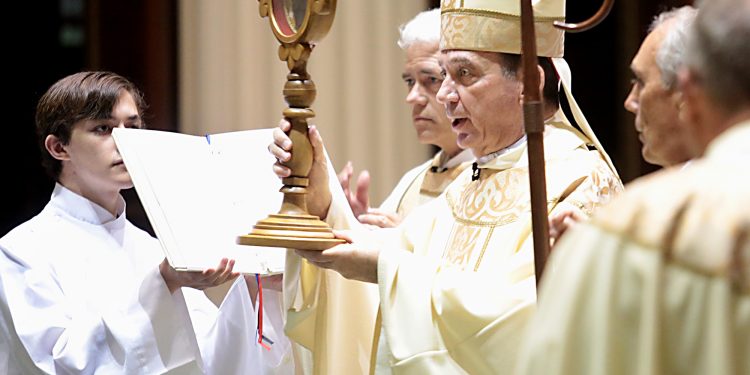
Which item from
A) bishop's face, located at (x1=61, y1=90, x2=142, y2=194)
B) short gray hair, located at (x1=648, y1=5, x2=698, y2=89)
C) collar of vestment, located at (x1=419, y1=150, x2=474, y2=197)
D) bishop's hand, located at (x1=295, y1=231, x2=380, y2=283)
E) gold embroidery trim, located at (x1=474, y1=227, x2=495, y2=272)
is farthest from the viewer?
collar of vestment, located at (x1=419, y1=150, x2=474, y2=197)

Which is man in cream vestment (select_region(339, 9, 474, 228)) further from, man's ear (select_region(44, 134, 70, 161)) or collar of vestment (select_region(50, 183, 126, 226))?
man's ear (select_region(44, 134, 70, 161))

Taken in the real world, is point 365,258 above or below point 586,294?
below

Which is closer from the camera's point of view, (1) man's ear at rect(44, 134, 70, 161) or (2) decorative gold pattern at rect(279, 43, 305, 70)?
(2) decorative gold pattern at rect(279, 43, 305, 70)

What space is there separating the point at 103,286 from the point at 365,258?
3.93 feet

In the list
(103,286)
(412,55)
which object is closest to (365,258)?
(103,286)

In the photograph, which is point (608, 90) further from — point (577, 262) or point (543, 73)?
point (577, 262)

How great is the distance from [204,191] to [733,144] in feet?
7.40

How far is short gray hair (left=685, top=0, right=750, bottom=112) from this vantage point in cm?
160

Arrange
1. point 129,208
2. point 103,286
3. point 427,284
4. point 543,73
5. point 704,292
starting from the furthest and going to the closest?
point 129,208
point 103,286
point 543,73
point 427,284
point 704,292

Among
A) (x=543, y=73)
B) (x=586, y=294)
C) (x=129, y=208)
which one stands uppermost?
(x=543, y=73)

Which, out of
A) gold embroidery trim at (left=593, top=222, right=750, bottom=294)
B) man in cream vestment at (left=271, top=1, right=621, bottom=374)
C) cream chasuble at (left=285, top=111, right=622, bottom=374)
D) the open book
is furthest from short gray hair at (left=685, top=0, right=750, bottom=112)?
the open book

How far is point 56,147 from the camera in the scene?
3.92 meters

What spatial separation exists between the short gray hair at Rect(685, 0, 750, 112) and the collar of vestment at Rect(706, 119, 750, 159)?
4cm

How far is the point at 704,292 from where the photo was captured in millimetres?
1576
